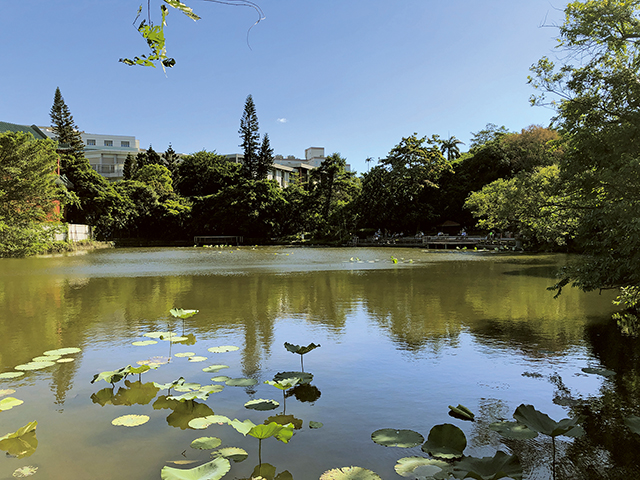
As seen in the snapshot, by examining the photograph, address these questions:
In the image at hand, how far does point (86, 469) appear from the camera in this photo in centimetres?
270

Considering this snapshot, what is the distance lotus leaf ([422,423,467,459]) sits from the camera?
2684 millimetres

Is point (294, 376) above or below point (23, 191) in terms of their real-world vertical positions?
below

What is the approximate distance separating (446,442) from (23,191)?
26.7 meters

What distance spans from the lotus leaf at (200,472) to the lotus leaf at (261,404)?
1098mm

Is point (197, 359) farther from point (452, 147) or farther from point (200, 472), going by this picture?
point (452, 147)

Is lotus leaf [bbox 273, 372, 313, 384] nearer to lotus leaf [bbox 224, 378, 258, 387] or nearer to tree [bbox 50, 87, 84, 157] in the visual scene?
lotus leaf [bbox 224, 378, 258, 387]

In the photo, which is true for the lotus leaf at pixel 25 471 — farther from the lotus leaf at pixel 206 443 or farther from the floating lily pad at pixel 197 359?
the floating lily pad at pixel 197 359

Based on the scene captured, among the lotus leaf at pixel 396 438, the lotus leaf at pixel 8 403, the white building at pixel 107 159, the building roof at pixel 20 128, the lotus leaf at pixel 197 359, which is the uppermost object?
the white building at pixel 107 159

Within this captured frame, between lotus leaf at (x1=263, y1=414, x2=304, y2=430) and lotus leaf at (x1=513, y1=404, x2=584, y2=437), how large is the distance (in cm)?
150

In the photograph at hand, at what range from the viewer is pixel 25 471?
265cm

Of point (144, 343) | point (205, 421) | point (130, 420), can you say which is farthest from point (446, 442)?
point (144, 343)

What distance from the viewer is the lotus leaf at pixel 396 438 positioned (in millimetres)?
2912

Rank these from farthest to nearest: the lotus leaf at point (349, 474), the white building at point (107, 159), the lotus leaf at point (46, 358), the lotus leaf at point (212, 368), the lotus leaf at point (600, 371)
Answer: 1. the white building at point (107, 159)
2. the lotus leaf at point (46, 358)
3. the lotus leaf at point (212, 368)
4. the lotus leaf at point (600, 371)
5. the lotus leaf at point (349, 474)

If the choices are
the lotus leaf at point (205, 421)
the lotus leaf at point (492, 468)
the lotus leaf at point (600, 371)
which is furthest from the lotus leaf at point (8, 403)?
the lotus leaf at point (600, 371)
